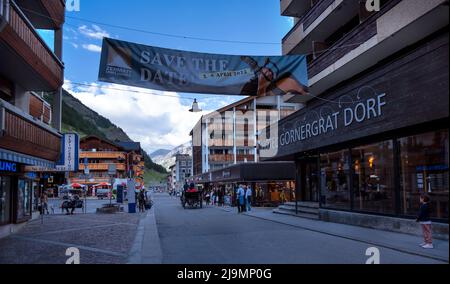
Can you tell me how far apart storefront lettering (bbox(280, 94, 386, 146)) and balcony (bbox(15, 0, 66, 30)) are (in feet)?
39.2

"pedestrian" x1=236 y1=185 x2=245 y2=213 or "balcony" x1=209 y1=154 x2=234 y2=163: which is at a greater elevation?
"balcony" x1=209 y1=154 x2=234 y2=163

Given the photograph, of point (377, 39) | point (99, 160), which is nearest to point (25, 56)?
point (377, 39)

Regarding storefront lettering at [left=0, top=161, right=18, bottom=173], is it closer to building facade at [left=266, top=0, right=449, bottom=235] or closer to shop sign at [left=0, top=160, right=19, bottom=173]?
shop sign at [left=0, top=160, right=19, bottom=173]

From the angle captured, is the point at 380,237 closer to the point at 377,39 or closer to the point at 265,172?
the point at 377,39

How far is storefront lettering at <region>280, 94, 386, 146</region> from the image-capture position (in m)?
16.2

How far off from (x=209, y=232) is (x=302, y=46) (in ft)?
43.0

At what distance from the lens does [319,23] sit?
2189cm

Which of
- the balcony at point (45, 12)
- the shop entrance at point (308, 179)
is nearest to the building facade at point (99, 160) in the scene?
the shop entrance at point (308, 179)

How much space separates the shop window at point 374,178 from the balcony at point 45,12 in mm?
13144

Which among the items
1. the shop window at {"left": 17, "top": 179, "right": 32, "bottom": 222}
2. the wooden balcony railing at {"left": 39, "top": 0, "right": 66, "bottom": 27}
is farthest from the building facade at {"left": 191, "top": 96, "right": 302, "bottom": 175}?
the wooden balcony railing at {"left": 39, "top": 0, "right": 66, "bottom": 27}

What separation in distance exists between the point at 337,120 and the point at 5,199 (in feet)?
45.9
